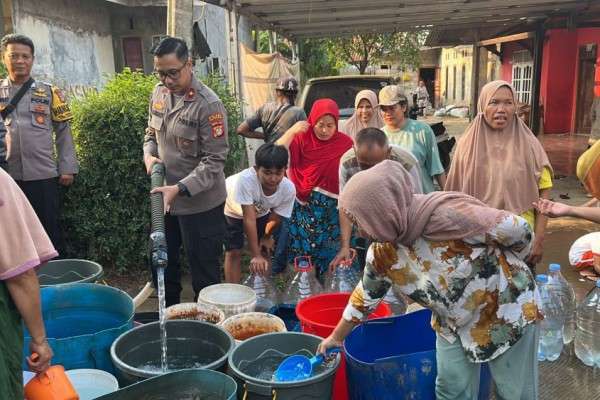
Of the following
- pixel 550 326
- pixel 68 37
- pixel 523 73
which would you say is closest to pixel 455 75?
pixel 523 73

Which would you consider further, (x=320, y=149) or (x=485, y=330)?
(x=320, y=149)

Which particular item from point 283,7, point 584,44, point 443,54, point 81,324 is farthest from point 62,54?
point 443,54

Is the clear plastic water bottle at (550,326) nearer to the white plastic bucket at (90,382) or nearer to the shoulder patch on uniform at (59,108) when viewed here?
the white plastic bucket at (90,382)

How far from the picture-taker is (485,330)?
2.10m

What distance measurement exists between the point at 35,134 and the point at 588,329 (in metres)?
4.09

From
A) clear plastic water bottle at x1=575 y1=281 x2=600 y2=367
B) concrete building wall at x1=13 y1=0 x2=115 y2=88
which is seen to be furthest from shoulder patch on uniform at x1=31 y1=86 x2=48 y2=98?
concrete building wall at x1=13 y1=0 x2=115 y2=88

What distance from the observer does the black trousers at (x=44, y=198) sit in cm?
408

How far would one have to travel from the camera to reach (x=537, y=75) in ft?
43.2

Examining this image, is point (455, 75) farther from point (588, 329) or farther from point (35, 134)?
point (35, 134)

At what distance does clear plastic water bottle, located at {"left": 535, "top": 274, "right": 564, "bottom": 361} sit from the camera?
356 cm

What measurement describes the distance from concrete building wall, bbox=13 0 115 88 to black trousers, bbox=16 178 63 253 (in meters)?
6.59

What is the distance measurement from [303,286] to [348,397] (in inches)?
51.0

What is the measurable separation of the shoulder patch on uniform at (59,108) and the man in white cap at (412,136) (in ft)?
8.02

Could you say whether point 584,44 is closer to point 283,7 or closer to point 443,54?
point 283,7
